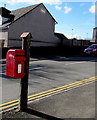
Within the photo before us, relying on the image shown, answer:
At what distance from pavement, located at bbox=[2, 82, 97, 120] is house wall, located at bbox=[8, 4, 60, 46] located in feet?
70.7

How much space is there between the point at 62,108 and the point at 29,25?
995 inches

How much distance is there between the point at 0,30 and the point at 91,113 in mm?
25194

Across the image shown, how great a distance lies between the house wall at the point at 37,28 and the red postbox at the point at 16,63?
2211 cm

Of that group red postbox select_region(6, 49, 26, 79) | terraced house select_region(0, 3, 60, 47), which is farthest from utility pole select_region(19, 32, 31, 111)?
terraced house select_region(0, 3, 60, 47)

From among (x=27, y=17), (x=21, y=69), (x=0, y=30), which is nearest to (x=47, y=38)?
(x=27, y=17)

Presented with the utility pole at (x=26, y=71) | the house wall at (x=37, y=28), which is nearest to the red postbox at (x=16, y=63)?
the utility pole at (x=26, y=71)

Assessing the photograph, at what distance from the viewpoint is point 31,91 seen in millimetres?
5637

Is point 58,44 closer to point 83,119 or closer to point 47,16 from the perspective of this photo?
point 47,16

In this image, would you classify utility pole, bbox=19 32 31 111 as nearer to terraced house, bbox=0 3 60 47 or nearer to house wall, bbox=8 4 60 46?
terraced house, bbox=0 3 60 47

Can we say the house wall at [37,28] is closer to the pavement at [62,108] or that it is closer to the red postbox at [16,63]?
the pavement at [62,108]

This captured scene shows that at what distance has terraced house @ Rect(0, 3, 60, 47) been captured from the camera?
2514 centimetres

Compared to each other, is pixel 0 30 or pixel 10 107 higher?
pixel 0 30

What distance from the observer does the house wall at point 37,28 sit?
25536mm

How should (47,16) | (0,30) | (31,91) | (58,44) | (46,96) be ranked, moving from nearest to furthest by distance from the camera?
1. (46,96)
2. (31,91)
3. (0,30)
4. (47,16)
5. (58,44)
